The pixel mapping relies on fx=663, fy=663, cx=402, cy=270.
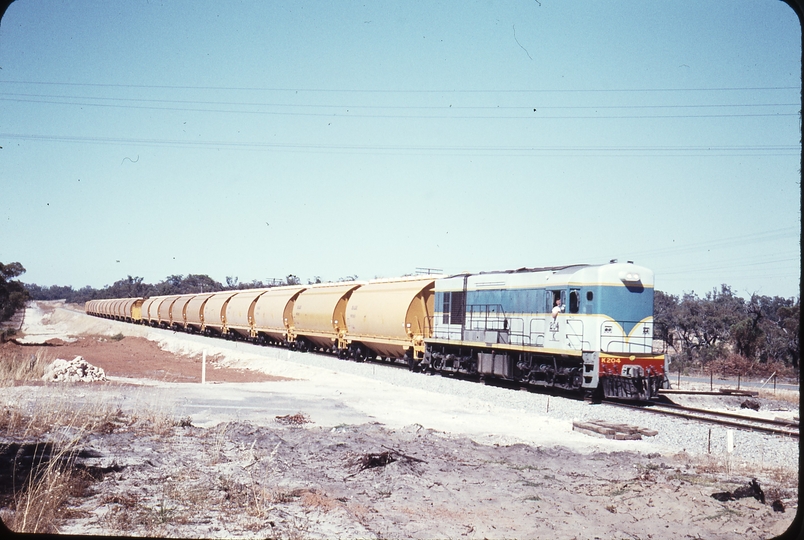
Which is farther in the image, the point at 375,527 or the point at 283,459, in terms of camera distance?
the point at 283,459

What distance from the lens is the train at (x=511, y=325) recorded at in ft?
60.4

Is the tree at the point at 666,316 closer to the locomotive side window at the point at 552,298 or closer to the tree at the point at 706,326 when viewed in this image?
the tree at the point at 706,326

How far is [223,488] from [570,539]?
438 cm

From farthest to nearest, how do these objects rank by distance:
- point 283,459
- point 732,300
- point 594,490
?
point 732,300, point 283,459, point 594,490

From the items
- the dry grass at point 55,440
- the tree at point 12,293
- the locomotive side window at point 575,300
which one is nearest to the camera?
the dry grass at point 55,440

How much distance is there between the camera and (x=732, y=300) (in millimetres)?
64625

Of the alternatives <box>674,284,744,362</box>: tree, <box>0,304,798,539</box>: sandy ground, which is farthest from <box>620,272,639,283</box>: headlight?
<box>674,284,744,362</box>: tree

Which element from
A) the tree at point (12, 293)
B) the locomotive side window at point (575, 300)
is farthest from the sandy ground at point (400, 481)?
the tree at point (12, 293)

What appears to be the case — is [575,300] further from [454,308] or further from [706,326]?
[706,326]

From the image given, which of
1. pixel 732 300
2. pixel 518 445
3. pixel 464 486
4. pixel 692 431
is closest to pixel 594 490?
pixel 464 486

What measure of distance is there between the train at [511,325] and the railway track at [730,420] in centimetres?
71

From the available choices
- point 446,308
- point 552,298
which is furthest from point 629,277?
point 446,308

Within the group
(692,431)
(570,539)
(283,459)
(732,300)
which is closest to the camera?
(570,539)

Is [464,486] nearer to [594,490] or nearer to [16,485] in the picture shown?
[594,490]
